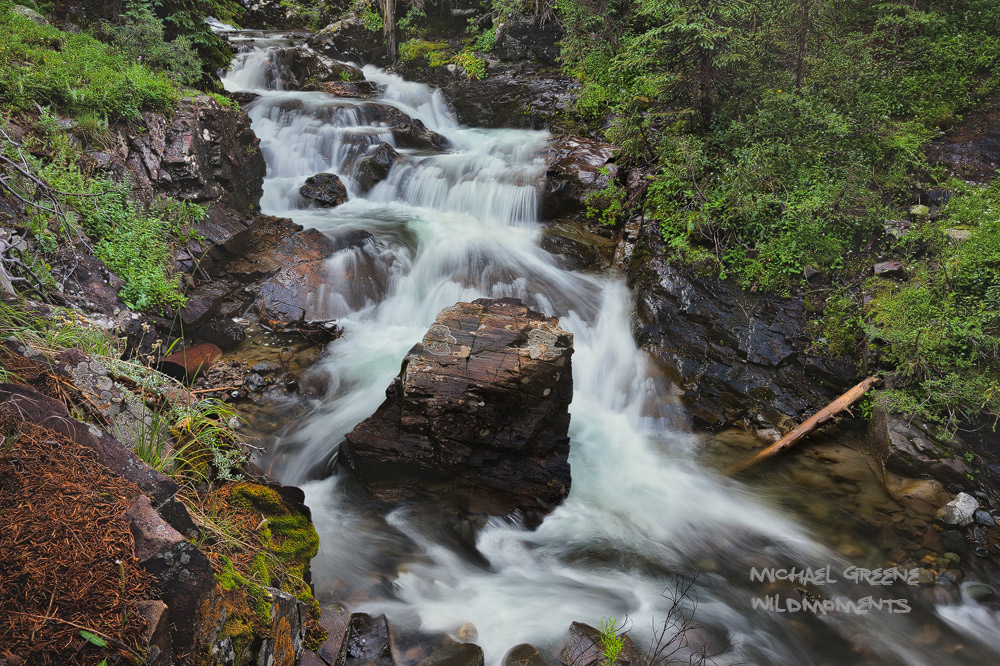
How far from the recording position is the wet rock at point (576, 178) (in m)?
9.64

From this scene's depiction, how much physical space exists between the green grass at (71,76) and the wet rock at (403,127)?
4.99m

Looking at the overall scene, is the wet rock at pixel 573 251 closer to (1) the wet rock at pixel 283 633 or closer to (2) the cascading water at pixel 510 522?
(2) the cascading water at pixel 510 522

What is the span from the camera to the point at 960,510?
5.03 metres

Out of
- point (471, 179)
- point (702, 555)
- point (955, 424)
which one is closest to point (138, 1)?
point (471, 179)

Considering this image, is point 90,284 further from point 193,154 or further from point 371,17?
point 371,17

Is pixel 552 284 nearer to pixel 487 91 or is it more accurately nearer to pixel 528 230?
pixel 528 230

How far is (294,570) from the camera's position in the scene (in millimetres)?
3254

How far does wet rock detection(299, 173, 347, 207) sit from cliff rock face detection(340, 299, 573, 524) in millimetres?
6532

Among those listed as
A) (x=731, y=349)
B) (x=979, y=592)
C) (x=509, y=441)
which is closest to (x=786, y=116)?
(x=731, y=349)

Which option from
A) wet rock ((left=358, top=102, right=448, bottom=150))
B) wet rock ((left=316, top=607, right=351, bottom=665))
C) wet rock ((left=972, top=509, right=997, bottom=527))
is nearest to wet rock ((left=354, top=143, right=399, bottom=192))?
wet rock ((left=358, top=102, right=448, bottom=150))

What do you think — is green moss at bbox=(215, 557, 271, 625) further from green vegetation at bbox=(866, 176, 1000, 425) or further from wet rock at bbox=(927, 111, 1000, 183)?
wet rock at bbox=(927, 111, 1000, 183)

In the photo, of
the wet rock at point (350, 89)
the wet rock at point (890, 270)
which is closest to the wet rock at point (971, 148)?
the wet rock at point (890, 270)

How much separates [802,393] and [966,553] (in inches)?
89.5

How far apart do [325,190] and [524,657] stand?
9.84m
